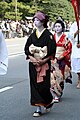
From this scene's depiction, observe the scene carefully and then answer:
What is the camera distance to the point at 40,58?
6.94m

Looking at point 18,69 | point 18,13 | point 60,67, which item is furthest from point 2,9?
point 60,67

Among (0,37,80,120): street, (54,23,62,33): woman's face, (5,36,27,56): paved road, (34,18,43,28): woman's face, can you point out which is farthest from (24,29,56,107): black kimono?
(5,36,27,56): paved road

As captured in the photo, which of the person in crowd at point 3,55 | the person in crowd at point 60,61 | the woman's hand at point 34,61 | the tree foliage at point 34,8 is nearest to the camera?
the person in crowd at point 3,55

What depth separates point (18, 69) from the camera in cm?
1396

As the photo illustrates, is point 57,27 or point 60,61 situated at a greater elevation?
point 57,27

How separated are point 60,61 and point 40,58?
66.7 inches

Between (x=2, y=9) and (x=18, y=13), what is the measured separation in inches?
96.9

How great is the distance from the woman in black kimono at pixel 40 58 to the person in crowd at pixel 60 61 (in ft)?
3.85

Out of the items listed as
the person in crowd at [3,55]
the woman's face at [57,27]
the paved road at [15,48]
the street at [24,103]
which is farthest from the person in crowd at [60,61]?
the paved road at [15,48]

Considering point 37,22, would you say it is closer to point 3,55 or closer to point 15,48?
point 3,55

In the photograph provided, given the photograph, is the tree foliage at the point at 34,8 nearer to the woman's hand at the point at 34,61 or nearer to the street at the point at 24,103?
the street at the point at 24,103

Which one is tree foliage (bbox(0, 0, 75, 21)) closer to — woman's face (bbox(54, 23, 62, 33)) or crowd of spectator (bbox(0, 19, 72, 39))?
crowd of spectator (bbox(0, 19, 72, 39))

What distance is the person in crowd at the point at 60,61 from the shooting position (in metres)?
8.24

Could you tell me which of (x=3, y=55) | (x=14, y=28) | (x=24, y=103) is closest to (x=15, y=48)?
(x=14, y=28)
